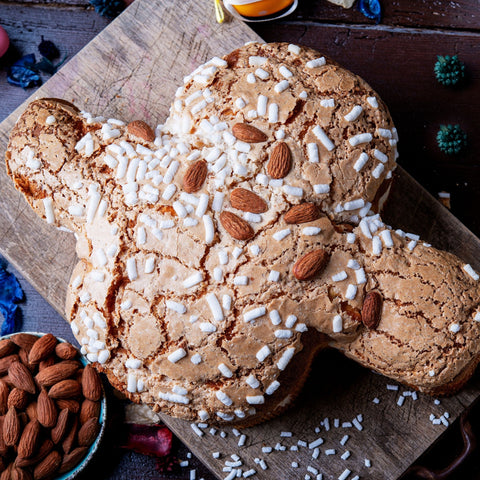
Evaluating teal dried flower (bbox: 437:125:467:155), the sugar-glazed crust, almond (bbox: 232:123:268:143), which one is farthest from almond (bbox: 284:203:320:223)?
teal dried flower (bbox: 437:125:467:155)

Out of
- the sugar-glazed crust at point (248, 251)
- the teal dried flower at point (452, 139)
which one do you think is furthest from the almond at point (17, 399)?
the teal dried flower at point (452, 139)

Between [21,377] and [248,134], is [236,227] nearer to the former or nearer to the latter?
[248,134]

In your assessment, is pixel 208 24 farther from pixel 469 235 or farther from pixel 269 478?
pixel 269 478

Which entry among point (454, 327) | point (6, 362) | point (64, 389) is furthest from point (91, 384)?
point (454, 327)

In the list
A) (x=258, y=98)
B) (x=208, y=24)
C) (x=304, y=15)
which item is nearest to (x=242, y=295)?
(x=258, y=98)

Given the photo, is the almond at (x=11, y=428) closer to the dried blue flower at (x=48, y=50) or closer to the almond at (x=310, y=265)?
the almond at (x=310, y=265)
